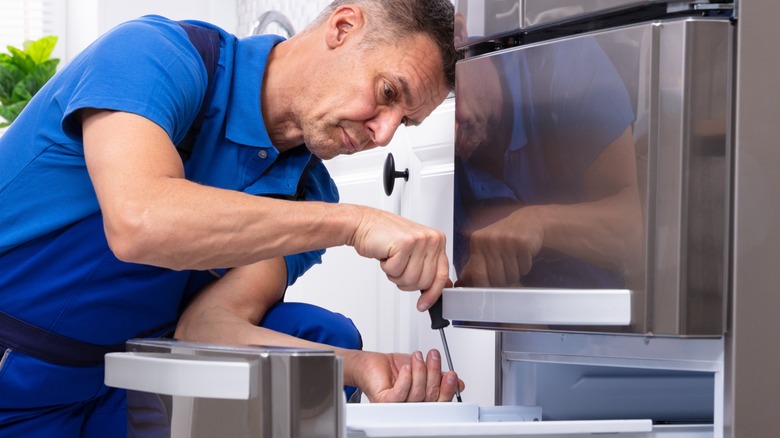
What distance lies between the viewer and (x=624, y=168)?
0.78 metres

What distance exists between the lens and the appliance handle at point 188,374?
27.4 inches

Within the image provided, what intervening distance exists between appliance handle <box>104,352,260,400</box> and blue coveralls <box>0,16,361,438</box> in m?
0.29

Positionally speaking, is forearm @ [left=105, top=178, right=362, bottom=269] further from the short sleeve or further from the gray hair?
the gray hair

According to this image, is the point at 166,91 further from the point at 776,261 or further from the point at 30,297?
the point at 776,261

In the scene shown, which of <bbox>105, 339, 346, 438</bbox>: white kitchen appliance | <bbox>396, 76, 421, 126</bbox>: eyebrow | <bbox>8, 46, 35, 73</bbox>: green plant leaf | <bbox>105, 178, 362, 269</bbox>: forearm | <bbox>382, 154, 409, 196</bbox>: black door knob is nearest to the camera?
<bbox>105, 339, 346, 438</bbox>: white kitchen appliance

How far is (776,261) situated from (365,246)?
39 cm

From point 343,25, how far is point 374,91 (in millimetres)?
118

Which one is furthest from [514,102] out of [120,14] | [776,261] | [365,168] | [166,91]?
[120,14]

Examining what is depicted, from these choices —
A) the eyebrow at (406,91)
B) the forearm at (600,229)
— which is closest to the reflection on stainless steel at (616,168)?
the forearm at (600,229)

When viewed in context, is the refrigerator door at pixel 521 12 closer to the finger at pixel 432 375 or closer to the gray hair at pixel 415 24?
the gray hair at pixel 415 24

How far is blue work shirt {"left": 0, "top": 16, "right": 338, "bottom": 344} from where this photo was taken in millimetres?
1022

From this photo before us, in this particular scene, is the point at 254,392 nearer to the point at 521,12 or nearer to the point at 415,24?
the point at 521,12

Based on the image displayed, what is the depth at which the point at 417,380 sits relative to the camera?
1.02 m

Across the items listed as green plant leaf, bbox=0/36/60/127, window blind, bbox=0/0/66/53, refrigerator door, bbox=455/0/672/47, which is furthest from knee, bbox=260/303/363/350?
window blind, bbox=0/0/66/53
